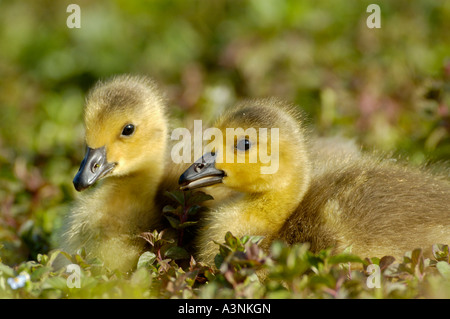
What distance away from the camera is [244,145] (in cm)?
270

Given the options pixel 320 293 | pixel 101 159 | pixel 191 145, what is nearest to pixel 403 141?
pixel 191 145

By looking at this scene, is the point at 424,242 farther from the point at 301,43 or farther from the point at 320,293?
the point at 301,43

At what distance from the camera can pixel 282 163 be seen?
2686 millimetres

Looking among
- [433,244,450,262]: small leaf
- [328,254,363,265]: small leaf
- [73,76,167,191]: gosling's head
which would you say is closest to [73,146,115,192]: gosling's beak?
[73,76,167,191]: gosling's head

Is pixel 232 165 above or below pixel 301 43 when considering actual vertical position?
below

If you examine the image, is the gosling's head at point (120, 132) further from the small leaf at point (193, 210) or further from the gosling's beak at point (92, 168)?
the small leaf at point (193, 210)

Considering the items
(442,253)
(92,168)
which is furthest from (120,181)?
(442,253)

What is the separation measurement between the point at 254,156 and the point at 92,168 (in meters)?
0.68

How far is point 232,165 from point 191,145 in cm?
56

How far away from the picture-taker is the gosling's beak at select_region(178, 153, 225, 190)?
2.66 metres

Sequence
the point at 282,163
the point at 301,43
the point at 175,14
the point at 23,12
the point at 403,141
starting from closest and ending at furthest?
the point at 282,163
the point at 403,141
the point at 301,43
the point at 175,14
the point at 23,12

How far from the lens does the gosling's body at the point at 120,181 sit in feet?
9.26
